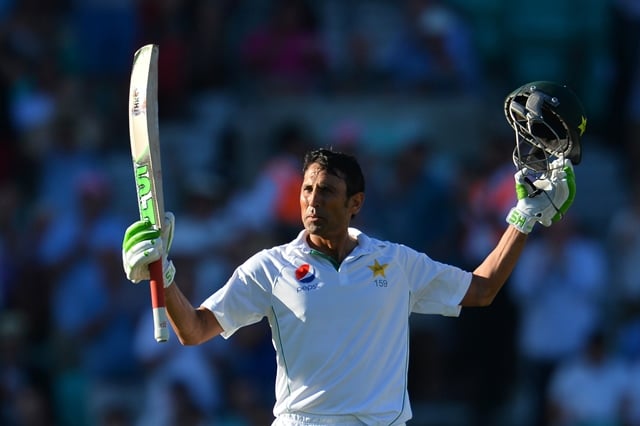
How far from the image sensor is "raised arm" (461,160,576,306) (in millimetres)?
6637

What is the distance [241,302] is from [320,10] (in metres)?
7.26

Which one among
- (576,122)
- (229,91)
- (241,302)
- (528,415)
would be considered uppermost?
(229,91)

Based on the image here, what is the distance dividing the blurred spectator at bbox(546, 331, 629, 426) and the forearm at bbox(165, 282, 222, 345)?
4.80m

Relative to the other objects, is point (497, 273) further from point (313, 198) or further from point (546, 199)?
point (313, 198)

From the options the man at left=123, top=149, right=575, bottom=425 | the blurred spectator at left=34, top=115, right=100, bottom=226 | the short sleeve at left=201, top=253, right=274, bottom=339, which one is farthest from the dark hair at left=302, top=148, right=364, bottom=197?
the blurred spectator at left=34, top=115, right=100, bottom=226

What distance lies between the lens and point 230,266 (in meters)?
11.2

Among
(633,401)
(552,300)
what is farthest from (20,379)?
(633,401)

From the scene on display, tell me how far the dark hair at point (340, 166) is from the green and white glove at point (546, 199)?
68 centimetres

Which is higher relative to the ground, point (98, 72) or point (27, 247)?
point (98, 72)

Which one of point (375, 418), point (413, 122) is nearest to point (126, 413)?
point (413, 122)

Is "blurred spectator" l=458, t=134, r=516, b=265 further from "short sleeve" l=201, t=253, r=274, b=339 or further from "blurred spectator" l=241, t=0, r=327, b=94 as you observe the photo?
"short sleeve" l=201, t=253, r=274, b=339

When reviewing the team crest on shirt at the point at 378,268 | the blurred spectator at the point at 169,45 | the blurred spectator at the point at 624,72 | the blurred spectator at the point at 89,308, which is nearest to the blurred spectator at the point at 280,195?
the blurred spectator at the point at 89,308

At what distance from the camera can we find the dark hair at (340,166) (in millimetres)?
6453

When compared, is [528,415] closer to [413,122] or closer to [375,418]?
[413,122]
